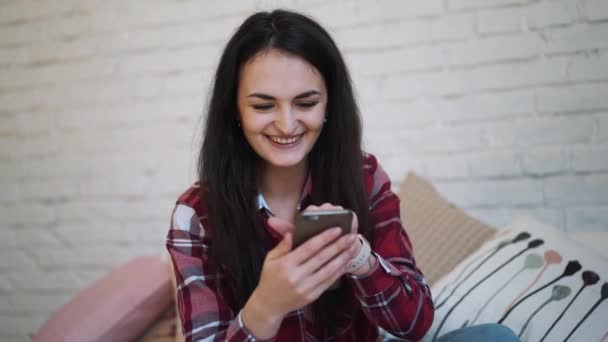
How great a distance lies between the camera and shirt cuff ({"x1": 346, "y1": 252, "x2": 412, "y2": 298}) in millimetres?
779

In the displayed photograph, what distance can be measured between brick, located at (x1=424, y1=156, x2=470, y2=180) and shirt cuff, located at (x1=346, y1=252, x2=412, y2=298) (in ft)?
2.01

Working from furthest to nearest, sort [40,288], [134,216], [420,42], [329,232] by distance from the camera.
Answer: [40,288] < [134,216] < [420,42] < [329,232]

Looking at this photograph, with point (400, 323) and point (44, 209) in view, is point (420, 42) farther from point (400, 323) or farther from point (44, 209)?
point (44, 209)

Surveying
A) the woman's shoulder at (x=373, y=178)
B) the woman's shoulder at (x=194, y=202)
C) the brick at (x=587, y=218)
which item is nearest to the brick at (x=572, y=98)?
the brick at (x=587, y=218)

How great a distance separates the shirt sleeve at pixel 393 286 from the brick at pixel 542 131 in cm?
48

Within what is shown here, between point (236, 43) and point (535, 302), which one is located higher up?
point (236, 43)

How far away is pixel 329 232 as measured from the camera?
625 mm

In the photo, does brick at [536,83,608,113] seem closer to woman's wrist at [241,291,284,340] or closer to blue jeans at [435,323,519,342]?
blue jeans at [435,323,519,342]

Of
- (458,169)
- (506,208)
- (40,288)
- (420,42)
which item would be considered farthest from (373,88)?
(40,288)

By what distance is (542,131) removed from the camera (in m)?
1.27

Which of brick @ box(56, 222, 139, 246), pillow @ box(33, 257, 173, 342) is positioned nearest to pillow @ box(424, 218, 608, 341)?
pillow @ box(33, 257, 173, 342)

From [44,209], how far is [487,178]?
1348 mm

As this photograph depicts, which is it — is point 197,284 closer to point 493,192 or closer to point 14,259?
point 493,192

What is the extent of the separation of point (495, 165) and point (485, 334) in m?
0.60
